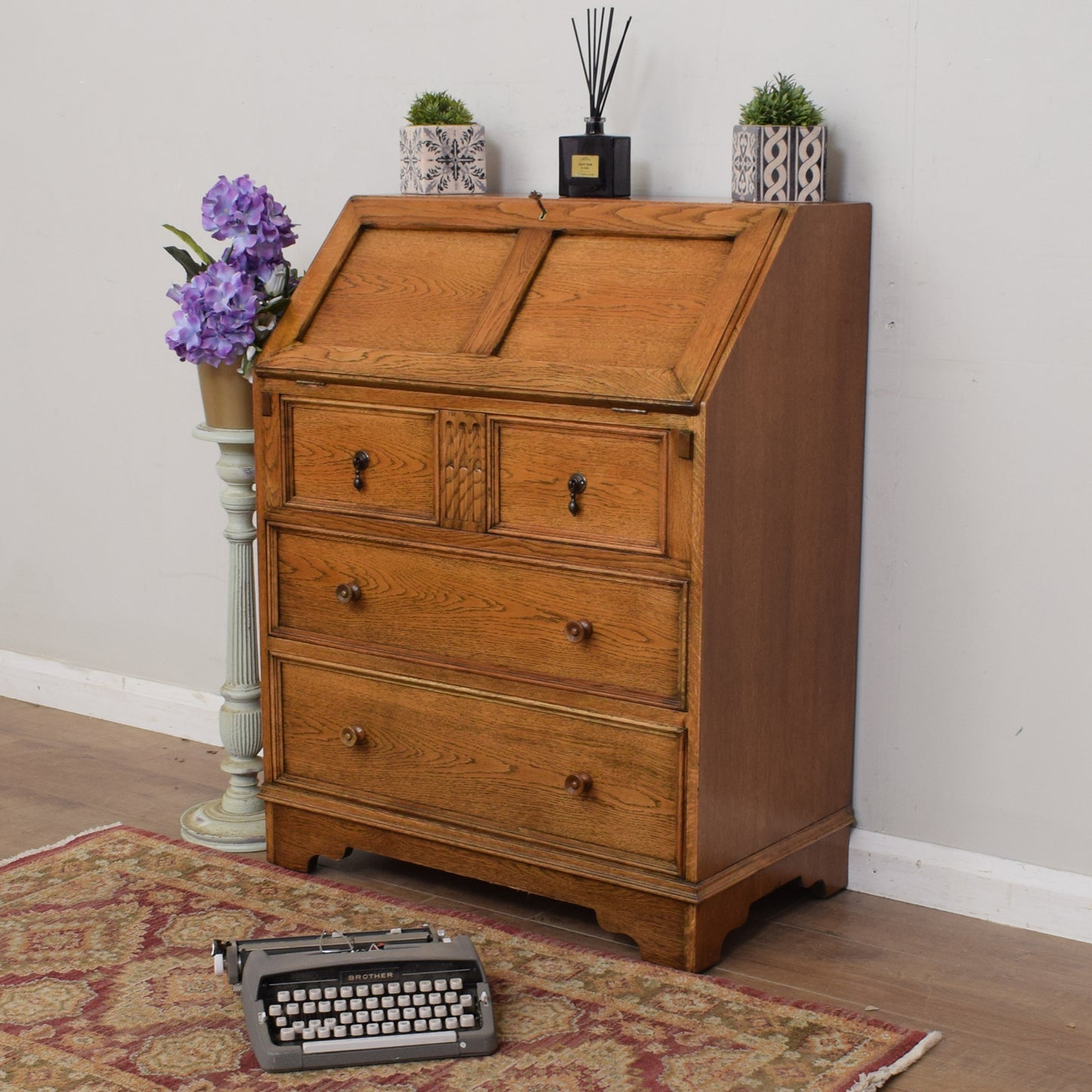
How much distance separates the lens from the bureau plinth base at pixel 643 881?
2.53m

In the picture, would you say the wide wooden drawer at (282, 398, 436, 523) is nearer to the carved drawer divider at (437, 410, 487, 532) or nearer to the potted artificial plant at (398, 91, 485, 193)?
the carved drawer divider at (437, 410, 487, 532)

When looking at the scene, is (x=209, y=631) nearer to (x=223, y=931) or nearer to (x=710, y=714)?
(x=223, y=931)

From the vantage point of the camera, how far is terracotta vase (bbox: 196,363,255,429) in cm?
299

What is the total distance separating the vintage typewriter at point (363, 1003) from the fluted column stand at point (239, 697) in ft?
2.52

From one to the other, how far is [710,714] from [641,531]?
0.30 meters

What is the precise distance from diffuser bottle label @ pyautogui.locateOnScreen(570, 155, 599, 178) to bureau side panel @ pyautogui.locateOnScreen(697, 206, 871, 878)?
422 mm

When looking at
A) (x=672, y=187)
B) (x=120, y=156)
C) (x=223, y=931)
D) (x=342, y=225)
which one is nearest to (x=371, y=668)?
(x=223, y=931)

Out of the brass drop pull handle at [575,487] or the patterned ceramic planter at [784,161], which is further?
the patterned ceramic planter at [784,161]

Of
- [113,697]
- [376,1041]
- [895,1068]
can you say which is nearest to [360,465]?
[376,1041]

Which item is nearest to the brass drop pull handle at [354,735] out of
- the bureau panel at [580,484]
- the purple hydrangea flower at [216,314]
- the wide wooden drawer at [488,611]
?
the wide wooden drawer at [488,611]

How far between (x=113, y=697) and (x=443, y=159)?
5.55ft

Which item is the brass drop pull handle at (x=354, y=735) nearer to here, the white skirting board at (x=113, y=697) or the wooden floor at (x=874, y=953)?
the wooden floor at (x=874, y=953)

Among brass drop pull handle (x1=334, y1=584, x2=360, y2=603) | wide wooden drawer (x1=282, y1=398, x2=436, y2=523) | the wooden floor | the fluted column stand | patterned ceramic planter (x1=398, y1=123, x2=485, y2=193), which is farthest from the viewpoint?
the fluted column stand

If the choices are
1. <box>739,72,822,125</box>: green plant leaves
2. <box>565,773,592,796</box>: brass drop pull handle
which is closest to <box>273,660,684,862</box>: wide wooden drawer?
<box>565,773,592,796</box>: brass drop pull handle
